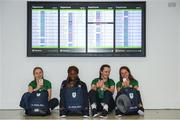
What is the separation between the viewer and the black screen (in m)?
7.15

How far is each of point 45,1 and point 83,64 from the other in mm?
1590

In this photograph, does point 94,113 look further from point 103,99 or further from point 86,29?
point 86,29

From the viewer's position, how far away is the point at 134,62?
724 cm

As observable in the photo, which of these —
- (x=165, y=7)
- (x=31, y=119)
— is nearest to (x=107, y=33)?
(x=165, y=7)

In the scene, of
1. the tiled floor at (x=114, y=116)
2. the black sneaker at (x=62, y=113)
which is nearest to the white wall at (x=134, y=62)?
the tiled floor at (x=114, y=116)

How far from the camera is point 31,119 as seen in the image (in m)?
5.96

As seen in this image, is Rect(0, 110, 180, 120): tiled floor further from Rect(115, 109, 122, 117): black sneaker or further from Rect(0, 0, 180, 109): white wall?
Rect(0, 0, 180, 109): white wall

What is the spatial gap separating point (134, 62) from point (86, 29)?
127 centimetres

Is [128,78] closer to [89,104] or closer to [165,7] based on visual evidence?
[89,104]

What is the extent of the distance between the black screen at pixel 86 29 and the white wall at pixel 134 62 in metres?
0.17

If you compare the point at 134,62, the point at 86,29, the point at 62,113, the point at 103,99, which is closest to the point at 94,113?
the point at 103,99

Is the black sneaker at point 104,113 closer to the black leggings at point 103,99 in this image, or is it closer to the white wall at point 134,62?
the black leggings at point 103,99

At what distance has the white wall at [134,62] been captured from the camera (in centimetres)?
720

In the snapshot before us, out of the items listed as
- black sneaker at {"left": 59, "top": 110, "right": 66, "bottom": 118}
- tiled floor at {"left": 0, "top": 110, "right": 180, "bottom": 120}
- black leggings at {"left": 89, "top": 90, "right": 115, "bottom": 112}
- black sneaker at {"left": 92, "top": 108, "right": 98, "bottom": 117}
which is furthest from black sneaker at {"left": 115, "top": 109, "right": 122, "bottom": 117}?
black sneaker at {"left": 59, "top": 110, "right": 66, "bottom": 118}
